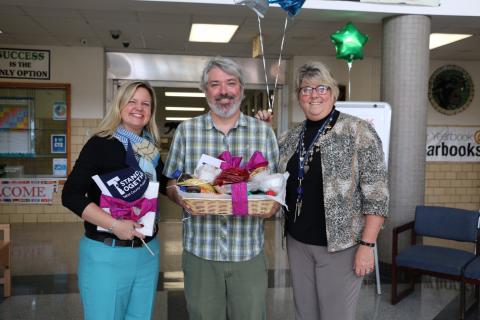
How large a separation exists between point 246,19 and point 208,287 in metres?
4.11

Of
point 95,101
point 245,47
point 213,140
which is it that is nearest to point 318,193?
point 213,140

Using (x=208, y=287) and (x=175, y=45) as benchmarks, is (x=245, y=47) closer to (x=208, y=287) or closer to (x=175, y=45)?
(x=175, y=45)

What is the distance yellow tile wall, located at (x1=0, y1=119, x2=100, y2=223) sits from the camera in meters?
7.12

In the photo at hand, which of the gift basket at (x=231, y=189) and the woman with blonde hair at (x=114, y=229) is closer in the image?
the gift basket at (x=231, y=189)

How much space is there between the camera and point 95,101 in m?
7.29

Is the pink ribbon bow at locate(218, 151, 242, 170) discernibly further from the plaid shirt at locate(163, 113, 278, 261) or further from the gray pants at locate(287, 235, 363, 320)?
the gray pants at locate(287, 235, 363, 320)

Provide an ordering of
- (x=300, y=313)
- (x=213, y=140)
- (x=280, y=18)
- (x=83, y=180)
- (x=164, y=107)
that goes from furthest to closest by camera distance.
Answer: (x=164, y=107) → (x=280, y=18) → (x=300, y=313) → (x=213, y=140) → (x=83, y=180)

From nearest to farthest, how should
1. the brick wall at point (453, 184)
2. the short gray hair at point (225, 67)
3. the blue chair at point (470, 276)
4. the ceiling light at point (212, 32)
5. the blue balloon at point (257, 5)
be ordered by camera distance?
the short gray hair at point (225, 67) < the blue balloon at point (257, 5) < the blue chair at point (470, 276) < the ceiling light at point (212, 32) < the brick wall at point (453, 184)

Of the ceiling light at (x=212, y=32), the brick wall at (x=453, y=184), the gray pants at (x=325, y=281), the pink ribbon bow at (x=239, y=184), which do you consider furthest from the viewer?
the brick wall at (x=453, y=184)

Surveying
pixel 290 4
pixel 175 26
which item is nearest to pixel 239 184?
pixel 290 4

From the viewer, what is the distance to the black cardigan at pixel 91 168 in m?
1.93

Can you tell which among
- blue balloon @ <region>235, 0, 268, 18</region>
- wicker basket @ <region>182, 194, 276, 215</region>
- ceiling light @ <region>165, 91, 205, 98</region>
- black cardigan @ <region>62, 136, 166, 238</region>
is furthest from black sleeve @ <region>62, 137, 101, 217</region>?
ceiling light @ <region>165, 91, 205, 98</region>

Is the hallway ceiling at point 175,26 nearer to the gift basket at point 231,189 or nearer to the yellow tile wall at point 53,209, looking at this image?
the yellow tile wall at point 53,209

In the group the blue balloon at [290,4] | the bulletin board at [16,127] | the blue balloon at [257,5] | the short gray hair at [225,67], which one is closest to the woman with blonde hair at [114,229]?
the short gray hair at [225,67]
